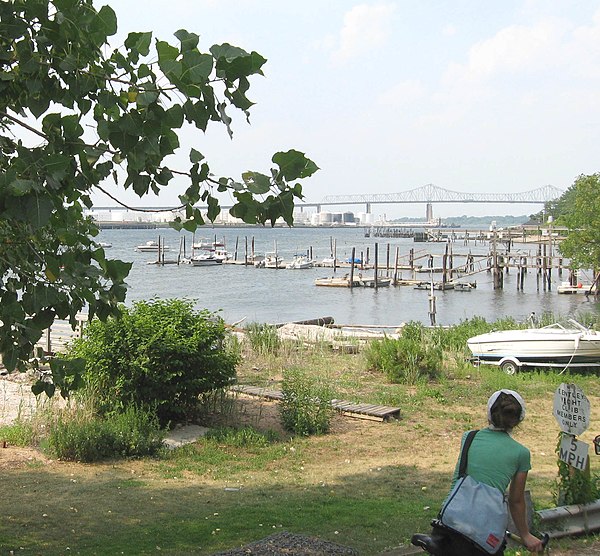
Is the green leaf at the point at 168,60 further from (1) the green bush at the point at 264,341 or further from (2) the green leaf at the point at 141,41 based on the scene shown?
(1) the green bush at the point at 264,341

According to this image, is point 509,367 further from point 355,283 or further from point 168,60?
point 355,283

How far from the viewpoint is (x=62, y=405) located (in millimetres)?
12211

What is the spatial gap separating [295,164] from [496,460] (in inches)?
69.9

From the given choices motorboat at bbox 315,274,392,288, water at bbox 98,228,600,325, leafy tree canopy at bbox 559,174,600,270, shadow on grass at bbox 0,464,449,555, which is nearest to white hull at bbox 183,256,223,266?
water at bbox 98,228,600,325

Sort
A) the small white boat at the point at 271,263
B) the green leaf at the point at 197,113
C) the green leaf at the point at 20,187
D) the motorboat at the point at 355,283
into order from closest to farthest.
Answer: the green leaf at the point at 20,187
the green leaf at the point at 197,113
the motorboat at the point at 355,283
the small white boat at the point at 271,263

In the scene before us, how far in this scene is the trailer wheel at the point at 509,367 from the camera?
1669cm

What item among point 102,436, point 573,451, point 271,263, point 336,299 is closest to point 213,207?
point 573,451

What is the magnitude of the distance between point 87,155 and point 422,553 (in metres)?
3.71

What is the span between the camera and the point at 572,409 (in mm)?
6477

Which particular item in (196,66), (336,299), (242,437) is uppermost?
(196,66)

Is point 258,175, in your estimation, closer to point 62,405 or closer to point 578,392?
point 578,392

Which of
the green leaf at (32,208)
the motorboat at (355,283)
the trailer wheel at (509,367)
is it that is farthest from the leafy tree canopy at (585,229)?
the green leaf at (32,208)

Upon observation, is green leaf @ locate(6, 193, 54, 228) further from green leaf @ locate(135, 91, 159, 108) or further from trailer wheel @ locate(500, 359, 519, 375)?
trailer wheel @ locate(500, 359, 519, 375)

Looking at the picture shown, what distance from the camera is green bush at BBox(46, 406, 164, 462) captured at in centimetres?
972
